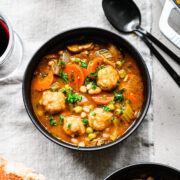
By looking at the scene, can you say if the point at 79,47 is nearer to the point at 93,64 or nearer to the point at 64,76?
the point at 93,64

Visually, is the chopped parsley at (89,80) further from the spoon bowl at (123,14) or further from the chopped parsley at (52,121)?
the spoon bowl at (123,14)

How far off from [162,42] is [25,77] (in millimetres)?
1744

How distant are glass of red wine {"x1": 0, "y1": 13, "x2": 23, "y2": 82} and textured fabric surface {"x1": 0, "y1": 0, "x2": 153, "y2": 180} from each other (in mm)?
75

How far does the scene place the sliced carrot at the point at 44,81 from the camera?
306 centimetres

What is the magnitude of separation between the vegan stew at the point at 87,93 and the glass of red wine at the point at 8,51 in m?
0.43

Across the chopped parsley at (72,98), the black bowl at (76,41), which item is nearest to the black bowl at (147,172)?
the black bowl at (76,41)

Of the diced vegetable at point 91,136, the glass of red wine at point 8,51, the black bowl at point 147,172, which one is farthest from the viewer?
the glass of red wine at point 8,51

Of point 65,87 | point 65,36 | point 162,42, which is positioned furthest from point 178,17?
point 65,87

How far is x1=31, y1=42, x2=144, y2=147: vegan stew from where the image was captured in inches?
116

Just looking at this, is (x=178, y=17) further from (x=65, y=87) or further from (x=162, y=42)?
(x=65, y=87)

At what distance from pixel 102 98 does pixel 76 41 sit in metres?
0.75

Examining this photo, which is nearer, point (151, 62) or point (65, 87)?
point (65, 87)

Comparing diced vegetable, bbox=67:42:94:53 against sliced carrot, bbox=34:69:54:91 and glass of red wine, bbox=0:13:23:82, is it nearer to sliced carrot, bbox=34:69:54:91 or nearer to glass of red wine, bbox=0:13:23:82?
sliced carrot, bbox=34:69:54:91

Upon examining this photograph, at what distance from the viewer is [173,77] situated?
3197mm
